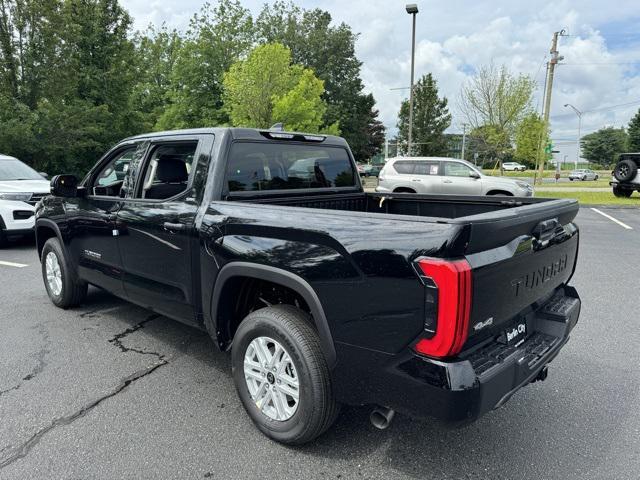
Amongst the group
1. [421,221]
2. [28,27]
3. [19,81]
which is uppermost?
[28,27]

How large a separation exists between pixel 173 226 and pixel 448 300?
2062mm

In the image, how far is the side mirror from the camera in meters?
4.30

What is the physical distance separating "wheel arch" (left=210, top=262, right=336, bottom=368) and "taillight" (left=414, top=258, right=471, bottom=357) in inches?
23.3

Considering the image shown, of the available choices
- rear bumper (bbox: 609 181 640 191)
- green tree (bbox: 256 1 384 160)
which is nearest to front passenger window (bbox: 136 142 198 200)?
rear bumper (bbox: 609 181 640 191)

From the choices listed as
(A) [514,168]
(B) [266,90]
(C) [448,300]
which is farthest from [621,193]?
(A) [514,168]

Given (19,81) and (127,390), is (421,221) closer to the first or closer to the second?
(127,390)

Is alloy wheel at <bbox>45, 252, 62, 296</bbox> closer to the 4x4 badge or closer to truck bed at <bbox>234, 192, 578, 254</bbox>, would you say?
truck bed at <bbox>234, 192, 578, 254</bbox>

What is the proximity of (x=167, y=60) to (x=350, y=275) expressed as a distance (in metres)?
45.1

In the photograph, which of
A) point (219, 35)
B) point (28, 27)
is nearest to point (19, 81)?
point (28, 27)

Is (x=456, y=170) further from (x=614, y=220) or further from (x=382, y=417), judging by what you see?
(x=382, y=417)

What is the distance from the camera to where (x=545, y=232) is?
2.47m

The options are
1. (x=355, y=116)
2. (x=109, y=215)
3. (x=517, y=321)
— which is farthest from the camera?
(x=355, y=116)

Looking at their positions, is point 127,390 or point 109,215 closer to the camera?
point 127,390

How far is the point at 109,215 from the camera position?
13.0 feet
